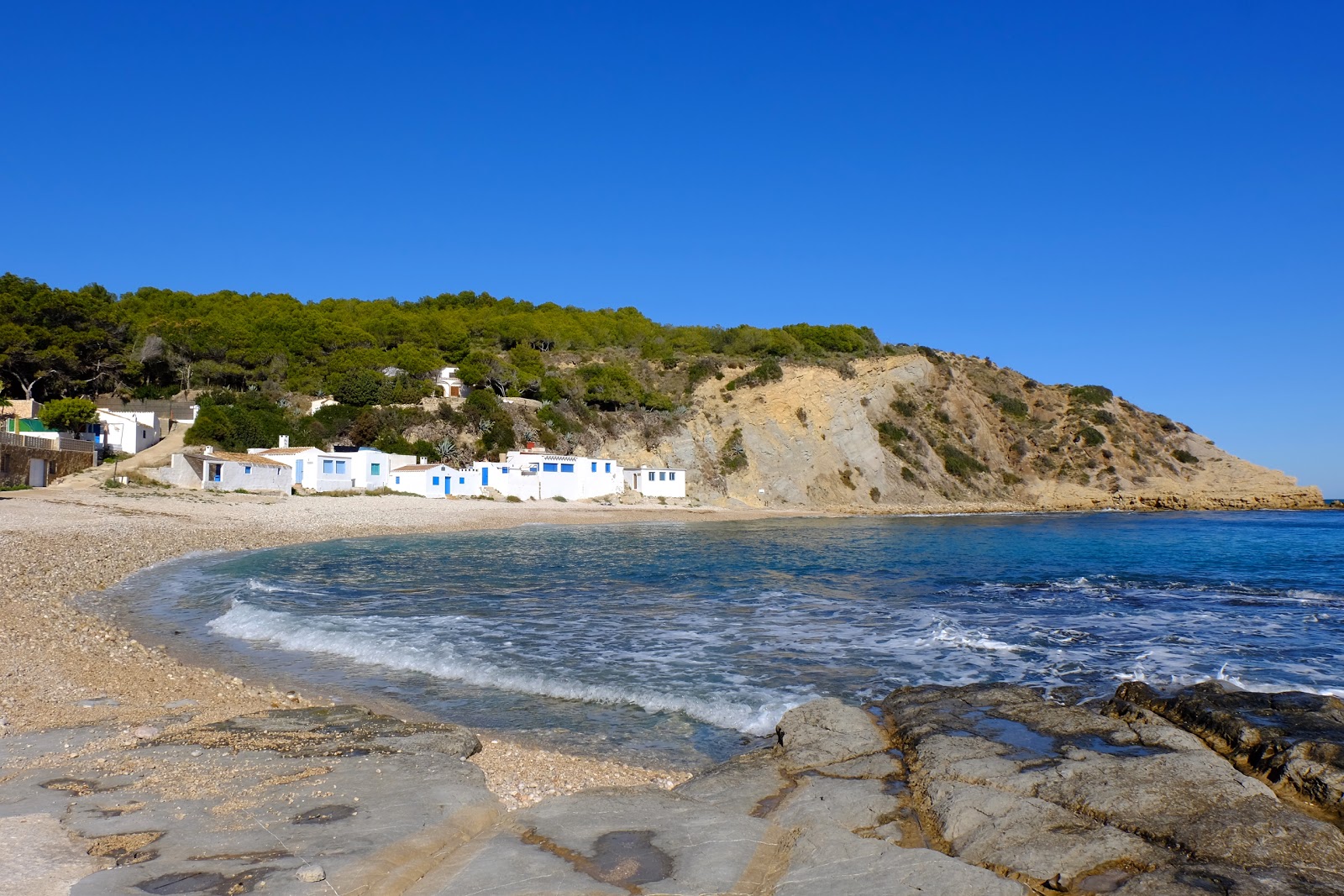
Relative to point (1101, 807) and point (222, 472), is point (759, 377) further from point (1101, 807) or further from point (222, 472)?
point (1101, 807)

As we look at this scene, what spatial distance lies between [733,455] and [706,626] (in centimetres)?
5261

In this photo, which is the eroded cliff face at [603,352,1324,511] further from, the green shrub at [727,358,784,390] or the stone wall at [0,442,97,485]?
the stone wall at [0,442,97,485]

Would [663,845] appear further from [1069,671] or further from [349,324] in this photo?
[349,324]

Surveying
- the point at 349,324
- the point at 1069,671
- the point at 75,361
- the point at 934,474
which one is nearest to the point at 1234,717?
the point at 1069,671

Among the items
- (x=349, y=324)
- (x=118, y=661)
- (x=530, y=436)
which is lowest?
(x=118, y=661)

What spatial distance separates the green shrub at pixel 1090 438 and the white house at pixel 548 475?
163ft

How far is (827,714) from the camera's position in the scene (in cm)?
834

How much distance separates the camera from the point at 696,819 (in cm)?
552

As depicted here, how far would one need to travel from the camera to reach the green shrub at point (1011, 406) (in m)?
85.6

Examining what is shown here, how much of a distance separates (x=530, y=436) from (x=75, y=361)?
Answer: 29.2 meters

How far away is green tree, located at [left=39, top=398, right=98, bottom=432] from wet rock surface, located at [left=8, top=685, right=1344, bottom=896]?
44510mm

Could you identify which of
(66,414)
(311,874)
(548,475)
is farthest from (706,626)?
(66,414)

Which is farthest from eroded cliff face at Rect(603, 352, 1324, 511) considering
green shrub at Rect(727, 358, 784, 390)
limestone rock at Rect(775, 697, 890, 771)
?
limestone rock at Rect(775, 697, 890, 771)

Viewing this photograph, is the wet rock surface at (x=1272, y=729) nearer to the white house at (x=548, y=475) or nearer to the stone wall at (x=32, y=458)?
the stone wall at (x=32, y=458)
